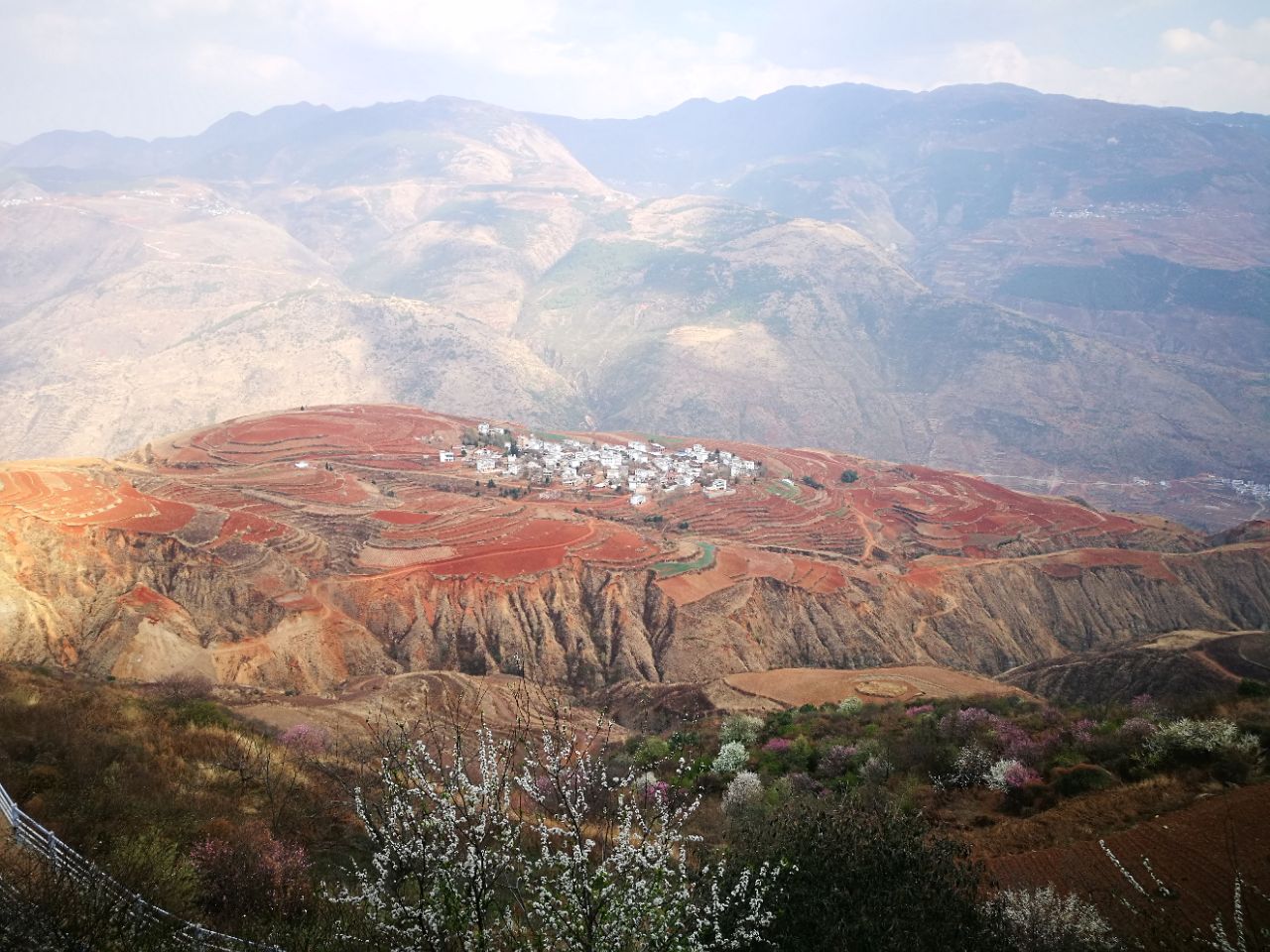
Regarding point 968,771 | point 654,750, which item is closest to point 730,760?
point 654,750

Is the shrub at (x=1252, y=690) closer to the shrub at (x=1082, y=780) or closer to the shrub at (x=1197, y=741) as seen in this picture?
the shrub at (x=1197, y=741)

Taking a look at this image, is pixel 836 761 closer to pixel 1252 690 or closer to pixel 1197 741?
pixel 1197 741

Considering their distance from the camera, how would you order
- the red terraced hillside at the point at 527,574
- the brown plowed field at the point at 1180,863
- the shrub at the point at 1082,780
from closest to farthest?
the brown plowed field at the point at 1180,863, the shrub at the point at 1082,780, the red terraced hillside at the point at 527,574

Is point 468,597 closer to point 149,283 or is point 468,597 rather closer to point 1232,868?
point 1232,868

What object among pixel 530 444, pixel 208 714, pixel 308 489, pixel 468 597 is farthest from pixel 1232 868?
pixel 530 444

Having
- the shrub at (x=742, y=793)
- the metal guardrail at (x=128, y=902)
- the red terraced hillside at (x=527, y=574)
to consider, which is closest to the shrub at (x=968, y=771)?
the shrub at (x=742, y=793)

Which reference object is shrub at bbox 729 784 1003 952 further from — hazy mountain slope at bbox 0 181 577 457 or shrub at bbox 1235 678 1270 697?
hazy mountain slope at bbox 0 181 577 457
